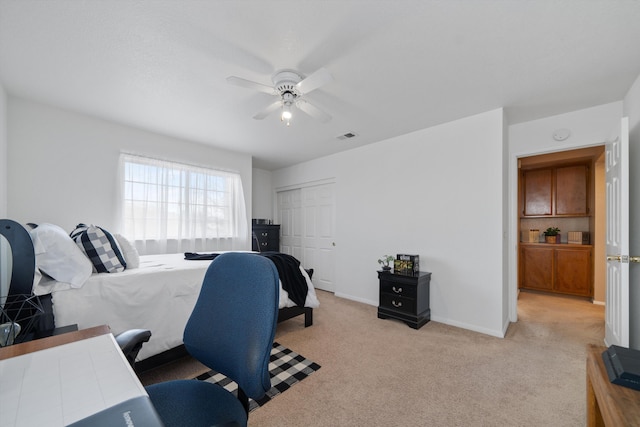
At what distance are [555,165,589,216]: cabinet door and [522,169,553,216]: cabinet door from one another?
117 mm

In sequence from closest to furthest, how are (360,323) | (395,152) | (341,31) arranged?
(341,31), (360,323), (395,152)

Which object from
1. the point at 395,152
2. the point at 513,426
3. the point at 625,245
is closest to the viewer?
the point at 513,426

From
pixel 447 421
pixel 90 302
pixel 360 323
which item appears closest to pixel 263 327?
pixel 447 421

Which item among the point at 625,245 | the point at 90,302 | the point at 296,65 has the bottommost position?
the point at 90,302

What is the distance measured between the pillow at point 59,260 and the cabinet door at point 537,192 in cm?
Answer: 623

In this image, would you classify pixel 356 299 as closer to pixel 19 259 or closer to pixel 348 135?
pixel 348 135

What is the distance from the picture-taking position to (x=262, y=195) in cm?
564

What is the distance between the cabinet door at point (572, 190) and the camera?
4.24 metres

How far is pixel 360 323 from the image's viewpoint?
3.12 meters

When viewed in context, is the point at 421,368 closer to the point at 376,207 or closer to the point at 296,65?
the point at 376,207

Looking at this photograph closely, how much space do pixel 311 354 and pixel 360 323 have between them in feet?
3.15

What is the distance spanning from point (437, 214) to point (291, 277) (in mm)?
1991

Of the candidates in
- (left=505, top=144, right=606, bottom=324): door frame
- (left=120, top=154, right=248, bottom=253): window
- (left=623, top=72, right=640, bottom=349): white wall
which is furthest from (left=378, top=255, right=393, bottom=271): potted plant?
(left=120, top=154, right=248, bottom=253): window

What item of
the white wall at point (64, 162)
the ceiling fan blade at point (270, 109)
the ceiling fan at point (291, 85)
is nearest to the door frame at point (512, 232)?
the ceiling fan at point (291, 85)
